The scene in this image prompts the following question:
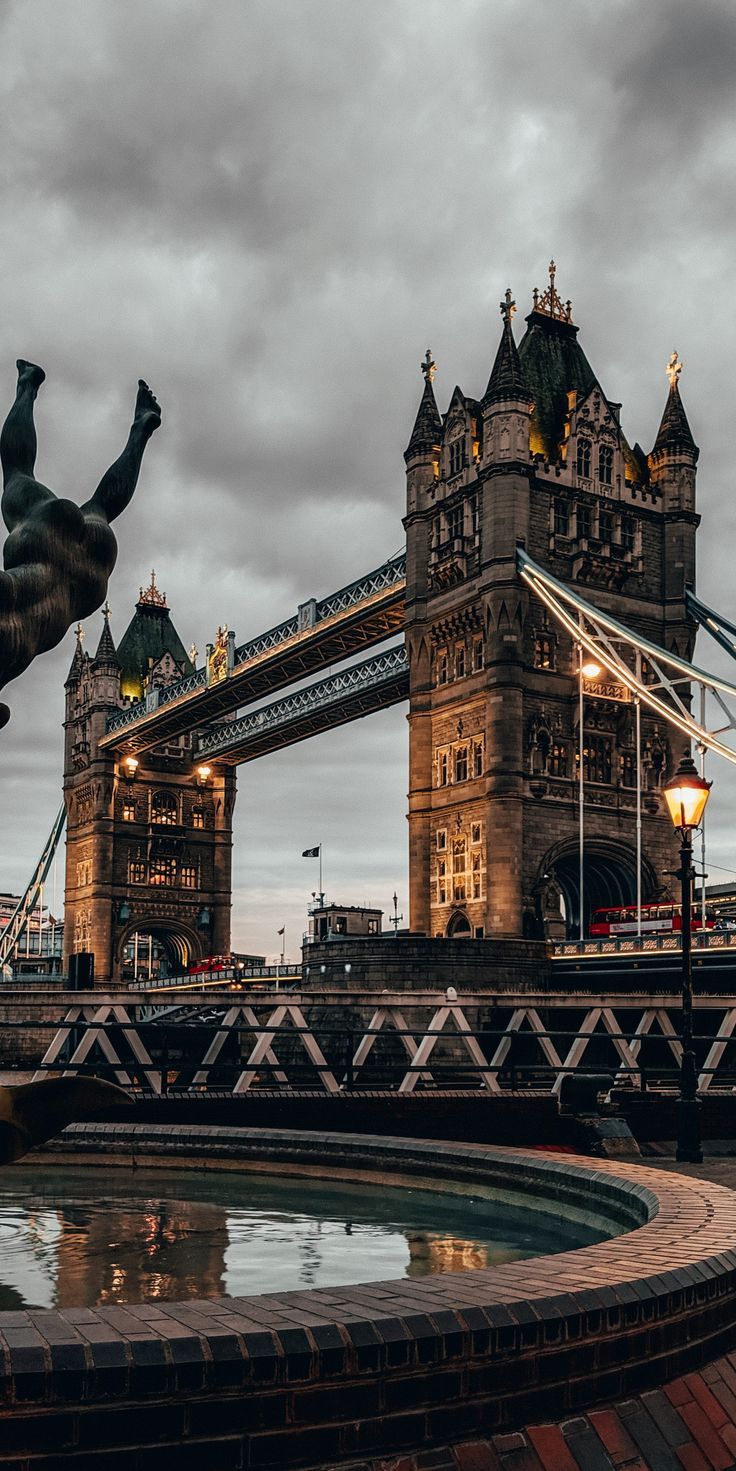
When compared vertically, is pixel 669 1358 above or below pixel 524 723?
below

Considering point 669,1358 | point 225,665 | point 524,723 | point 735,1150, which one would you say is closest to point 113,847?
point 225,665

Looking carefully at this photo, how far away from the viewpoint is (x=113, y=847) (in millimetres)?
86188

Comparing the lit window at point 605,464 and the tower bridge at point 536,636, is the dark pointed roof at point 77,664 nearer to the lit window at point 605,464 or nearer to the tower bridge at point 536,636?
the tower bridge at point 536,636

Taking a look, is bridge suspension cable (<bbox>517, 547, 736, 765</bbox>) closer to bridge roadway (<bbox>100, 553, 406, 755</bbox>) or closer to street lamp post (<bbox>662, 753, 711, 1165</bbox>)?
bridge roadway (<bbox>100, 553, 406, 755</bbox>)

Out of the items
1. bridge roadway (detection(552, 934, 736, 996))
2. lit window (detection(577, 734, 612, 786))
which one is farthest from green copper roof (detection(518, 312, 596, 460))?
bridge roadway (detection(552, 934, 736, 996))

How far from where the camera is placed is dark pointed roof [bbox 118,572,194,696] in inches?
3750

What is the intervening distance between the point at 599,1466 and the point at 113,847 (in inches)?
3300

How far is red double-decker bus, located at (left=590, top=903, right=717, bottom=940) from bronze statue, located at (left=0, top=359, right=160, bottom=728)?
127 feet

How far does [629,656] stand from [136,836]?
44.0 metres

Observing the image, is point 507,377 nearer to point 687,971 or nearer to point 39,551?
point 687,971

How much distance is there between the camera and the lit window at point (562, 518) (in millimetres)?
51228

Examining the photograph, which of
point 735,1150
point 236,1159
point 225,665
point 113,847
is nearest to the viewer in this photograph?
point 236,1159

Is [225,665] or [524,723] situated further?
[225,665]

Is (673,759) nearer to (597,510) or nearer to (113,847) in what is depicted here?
(597,510)
